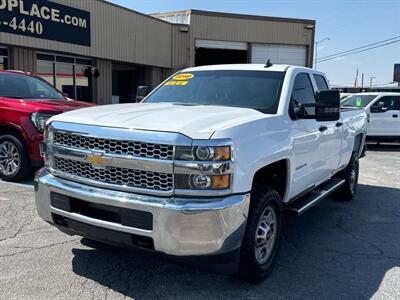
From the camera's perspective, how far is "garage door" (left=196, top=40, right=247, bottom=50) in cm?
2434

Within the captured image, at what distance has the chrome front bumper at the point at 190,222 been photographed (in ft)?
9.57

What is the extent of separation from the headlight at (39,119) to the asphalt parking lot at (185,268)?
4.45ft

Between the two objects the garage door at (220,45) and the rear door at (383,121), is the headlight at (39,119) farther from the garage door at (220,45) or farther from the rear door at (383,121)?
the garage door at (220,45)

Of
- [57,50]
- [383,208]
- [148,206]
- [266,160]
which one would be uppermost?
[57,50]

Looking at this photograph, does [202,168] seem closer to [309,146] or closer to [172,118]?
[172,118]

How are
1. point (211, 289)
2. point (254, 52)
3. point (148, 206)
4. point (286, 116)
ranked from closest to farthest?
point (148, 206) < point (211, 289) < point (286, 116) < point (254, 52)

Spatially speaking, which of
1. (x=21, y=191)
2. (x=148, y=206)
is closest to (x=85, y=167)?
(x=148, y=206)

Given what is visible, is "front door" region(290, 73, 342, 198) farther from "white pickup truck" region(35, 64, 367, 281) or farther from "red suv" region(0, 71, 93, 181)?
"red suv" region(0, 71, 93, 181)

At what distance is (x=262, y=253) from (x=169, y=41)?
2055 centimetres

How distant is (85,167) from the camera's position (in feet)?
11.1

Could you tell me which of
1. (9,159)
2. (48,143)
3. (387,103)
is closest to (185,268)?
(48,143)

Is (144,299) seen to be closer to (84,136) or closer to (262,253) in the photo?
(262,253)

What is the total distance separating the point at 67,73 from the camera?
17.2 metres

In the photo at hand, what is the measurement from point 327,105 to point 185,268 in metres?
2.06
